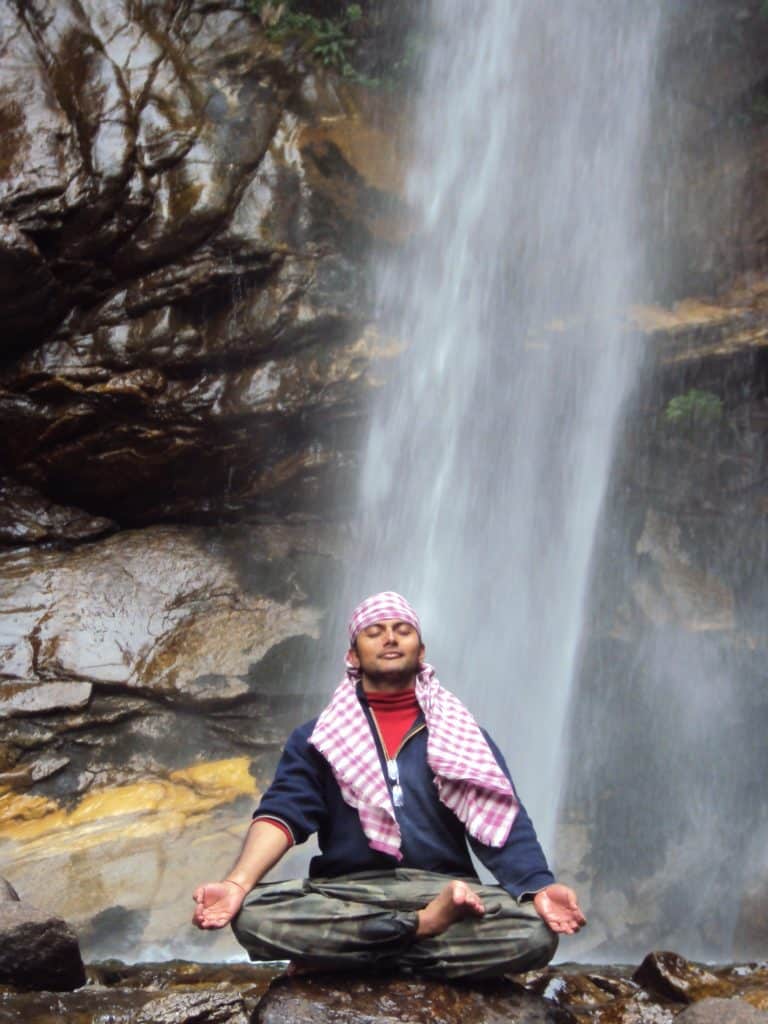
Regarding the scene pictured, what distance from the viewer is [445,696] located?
3.35 m

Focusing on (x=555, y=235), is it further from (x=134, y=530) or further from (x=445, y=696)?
(x=445, y=696)

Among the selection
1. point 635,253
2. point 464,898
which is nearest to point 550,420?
point 635,253

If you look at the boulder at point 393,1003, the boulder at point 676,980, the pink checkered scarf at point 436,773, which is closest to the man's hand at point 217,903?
the boulder at point 393,1003

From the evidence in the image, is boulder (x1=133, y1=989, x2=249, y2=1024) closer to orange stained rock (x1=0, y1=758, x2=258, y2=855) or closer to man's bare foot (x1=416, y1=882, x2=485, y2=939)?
man's bare foot (x1=416, y1=882, x2=485, y2=939)

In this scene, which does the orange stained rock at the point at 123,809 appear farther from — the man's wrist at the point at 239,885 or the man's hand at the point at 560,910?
the man's hand at the point at 560,910

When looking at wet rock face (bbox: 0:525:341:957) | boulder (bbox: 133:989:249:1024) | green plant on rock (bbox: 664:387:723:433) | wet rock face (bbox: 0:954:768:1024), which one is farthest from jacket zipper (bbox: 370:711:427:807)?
green plant on rock (bbox: 664:387:723:433)

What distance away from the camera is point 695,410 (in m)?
8.98

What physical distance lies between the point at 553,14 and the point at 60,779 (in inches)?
354

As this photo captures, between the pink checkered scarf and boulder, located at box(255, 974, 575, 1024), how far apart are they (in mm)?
399

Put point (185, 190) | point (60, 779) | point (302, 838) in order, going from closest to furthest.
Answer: point (302, 838) → point (60, 779) → point (185, 190)

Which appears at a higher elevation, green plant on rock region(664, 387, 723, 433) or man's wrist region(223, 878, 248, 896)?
green plant on rock region(664, 387, 723, 433)

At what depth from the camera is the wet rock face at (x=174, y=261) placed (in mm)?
7559

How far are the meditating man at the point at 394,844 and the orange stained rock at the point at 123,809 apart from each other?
3.77m

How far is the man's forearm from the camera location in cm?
277
